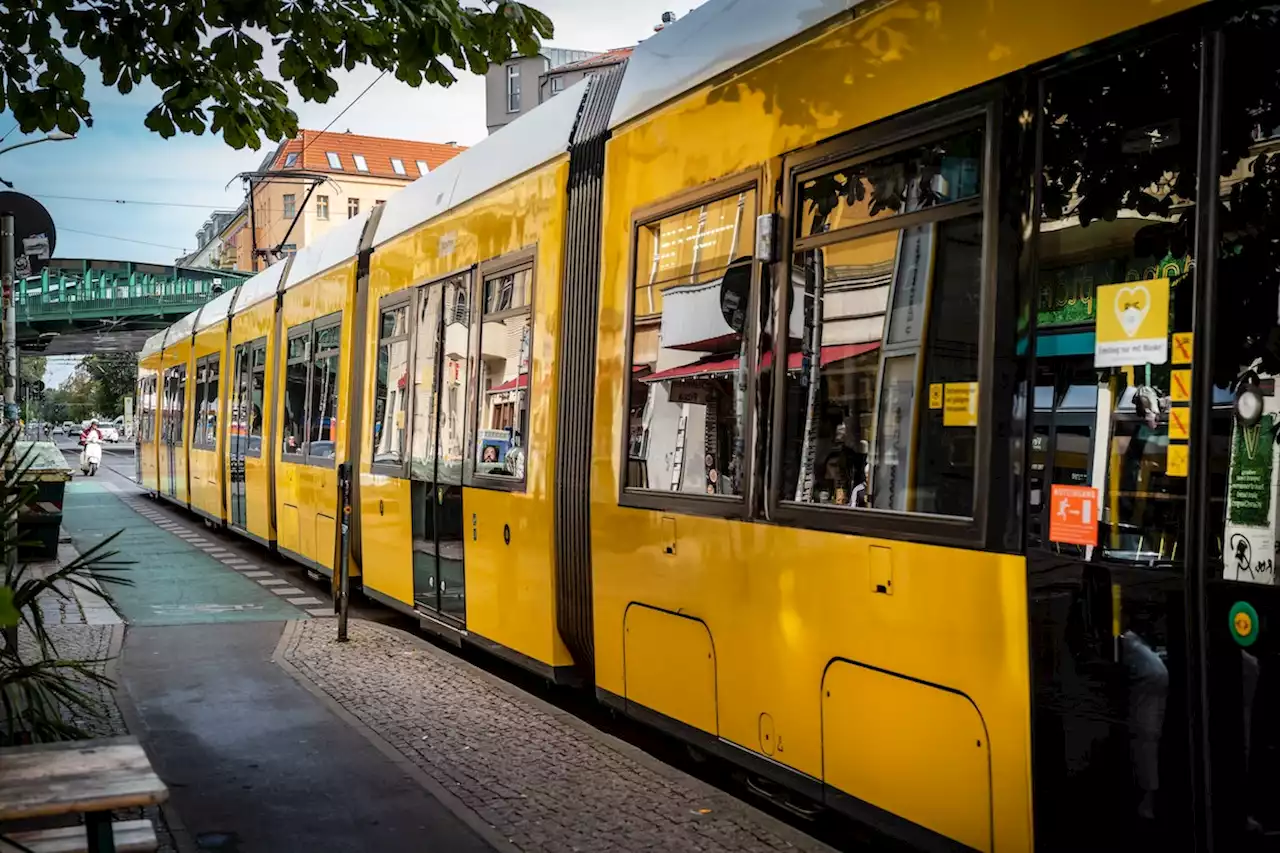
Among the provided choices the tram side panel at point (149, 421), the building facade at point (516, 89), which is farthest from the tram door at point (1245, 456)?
the building facade at point (516, 89)

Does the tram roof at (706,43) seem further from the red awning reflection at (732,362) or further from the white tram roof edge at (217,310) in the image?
the white tram roof edge at (217,310)

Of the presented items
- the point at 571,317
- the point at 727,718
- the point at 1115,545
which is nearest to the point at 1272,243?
the point at 1115,545

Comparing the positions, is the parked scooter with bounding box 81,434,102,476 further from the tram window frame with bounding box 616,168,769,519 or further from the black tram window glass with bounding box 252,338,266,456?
the tram window frame with bounding box 616,168,769,519

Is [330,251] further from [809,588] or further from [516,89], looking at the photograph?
[516,89]

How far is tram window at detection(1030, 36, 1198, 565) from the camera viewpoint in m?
3.36

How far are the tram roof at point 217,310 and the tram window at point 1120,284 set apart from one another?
1659 centimetres

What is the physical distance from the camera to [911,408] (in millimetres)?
4273

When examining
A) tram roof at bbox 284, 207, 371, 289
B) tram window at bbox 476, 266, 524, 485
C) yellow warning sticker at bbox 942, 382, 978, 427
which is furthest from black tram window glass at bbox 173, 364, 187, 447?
yellow warning sticker at bbox 942, 382, 978, 427

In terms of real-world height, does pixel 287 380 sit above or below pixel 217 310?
below

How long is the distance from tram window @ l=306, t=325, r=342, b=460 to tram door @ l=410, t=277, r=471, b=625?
2938mm

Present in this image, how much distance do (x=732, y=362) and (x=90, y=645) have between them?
268 inches

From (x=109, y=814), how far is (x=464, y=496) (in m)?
5.04

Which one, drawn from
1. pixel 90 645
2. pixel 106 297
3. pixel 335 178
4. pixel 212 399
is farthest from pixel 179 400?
pixel 335 178

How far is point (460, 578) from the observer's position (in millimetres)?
8633
